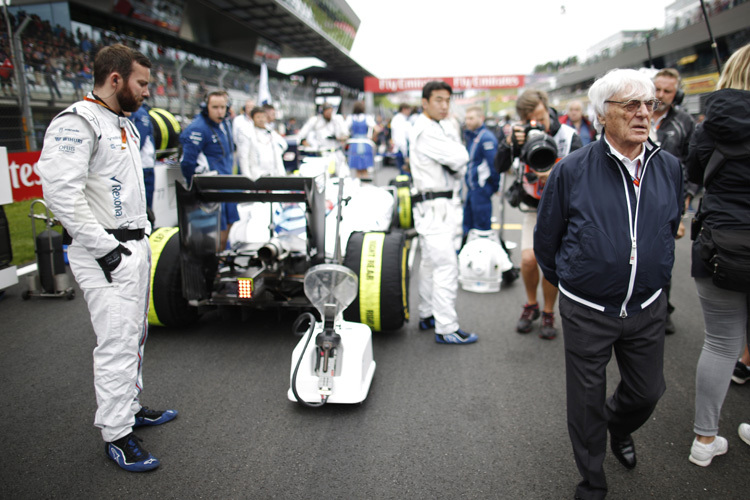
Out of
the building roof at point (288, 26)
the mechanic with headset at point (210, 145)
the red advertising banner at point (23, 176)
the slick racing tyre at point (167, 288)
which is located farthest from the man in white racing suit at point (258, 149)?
the building roof at point (288, 26)

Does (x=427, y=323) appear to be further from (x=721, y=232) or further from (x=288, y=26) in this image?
(x=288, y=26)

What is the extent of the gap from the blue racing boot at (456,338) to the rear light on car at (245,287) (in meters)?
1.57

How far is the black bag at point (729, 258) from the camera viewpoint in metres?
2.31

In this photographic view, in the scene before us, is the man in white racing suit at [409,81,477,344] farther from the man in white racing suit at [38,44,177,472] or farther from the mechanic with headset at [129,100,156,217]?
the mechanic with headset at [129,100,156,217]

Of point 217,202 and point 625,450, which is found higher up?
point 217,202

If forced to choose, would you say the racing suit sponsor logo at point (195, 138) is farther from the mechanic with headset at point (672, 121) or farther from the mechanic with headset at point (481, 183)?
the mechanic with headset at point (672, 121)

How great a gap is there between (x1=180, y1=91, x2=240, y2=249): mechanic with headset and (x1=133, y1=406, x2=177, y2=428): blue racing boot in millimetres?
2868

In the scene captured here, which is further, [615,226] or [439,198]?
[439,198]

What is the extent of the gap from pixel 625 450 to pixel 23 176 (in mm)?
8648

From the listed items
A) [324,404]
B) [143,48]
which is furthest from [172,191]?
[143,48]

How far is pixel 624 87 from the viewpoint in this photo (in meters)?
2.15

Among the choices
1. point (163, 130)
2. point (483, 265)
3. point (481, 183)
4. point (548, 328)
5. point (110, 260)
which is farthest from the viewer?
point (163, 130)

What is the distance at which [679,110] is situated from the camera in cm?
412

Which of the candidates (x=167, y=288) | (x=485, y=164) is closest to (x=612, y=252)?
(x=167, y=288)
